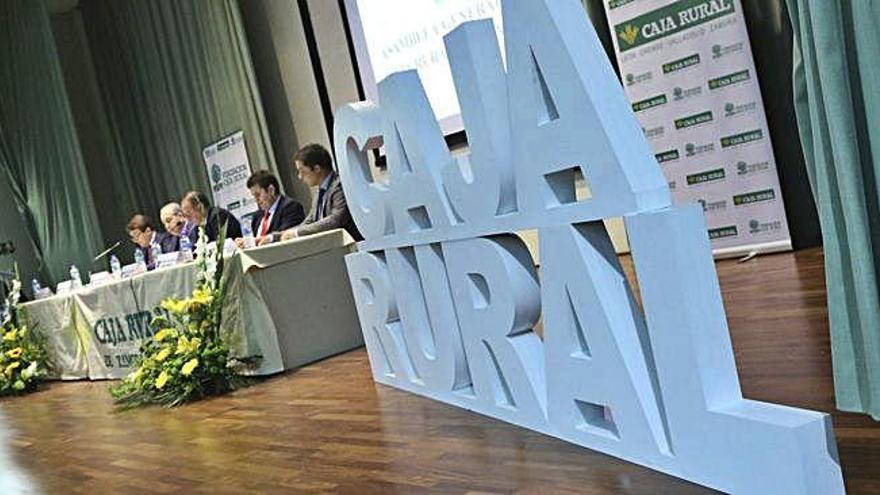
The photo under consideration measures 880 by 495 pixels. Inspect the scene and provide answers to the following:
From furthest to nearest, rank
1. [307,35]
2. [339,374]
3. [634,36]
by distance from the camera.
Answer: [307,35] < [634,36] < [339,374]

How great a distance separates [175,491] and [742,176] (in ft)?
10.6

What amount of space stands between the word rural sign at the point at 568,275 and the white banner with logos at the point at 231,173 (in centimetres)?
505

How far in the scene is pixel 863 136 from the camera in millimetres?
1637

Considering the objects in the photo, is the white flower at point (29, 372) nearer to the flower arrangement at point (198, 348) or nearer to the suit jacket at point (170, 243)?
the suit jacket at point (170, 243)

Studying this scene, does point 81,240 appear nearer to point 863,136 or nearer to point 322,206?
point 322,206

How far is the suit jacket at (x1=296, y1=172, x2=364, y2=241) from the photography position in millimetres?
4777

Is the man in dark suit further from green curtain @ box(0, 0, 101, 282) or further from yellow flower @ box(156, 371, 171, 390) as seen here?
green curtain @ box(0, 0, 101, 282)

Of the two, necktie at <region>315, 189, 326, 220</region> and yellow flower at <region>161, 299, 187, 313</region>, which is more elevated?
necktie at <region>315, 189, 326, 220</region>

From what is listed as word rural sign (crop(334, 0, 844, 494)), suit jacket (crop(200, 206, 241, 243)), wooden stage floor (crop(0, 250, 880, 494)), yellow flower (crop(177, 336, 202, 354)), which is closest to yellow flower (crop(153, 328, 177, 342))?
yellow flower (crop(177, 336, 202, 354))

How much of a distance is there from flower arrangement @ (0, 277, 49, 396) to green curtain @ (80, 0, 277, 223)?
2282mm

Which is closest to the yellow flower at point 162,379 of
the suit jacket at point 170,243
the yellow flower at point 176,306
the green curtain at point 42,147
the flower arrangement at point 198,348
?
the flower arrangement at point 198,348

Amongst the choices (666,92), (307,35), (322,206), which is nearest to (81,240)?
(307,35)

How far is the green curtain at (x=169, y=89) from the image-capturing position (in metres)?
7.64

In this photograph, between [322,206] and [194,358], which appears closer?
[194,358]
